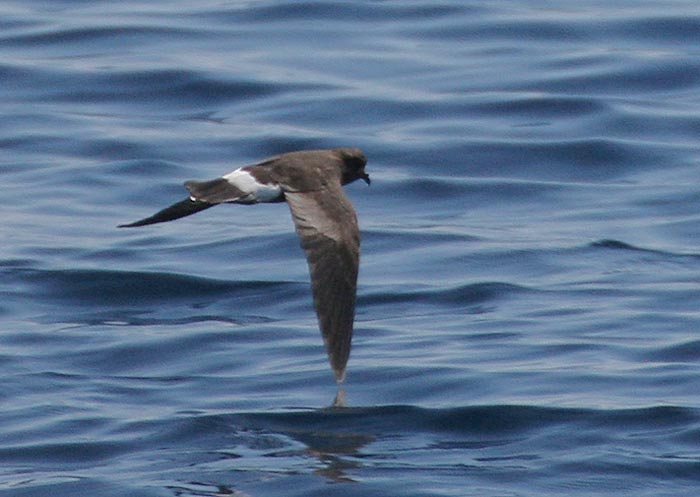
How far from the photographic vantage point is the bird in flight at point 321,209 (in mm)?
7109

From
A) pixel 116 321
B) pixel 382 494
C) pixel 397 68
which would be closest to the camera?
pixel 382 494

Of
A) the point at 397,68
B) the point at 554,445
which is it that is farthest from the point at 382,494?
the point at 397,68

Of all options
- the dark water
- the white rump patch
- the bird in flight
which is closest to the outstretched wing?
the bird in flight

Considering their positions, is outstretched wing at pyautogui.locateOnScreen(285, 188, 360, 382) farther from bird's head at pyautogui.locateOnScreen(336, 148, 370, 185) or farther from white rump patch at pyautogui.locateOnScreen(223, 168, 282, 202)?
bird's head at pyautogui.locateOnScreen(336, 148, 370, 185)

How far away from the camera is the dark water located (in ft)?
25.6

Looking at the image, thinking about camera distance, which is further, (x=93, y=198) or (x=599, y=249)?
(x=93, y=198)

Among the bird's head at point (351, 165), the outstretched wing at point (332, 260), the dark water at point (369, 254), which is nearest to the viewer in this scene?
the outstretched wing at point (332, 260)

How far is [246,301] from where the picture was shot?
34.1 feet

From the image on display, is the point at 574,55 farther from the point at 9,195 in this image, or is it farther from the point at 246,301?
the point at 246,301

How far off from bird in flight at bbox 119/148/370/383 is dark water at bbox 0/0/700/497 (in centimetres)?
65

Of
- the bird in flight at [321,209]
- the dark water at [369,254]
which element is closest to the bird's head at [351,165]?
the bird in flight at [321,209]

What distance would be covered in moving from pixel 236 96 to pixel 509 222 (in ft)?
13.3

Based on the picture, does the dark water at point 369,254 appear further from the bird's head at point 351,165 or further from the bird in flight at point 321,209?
the bird's head at point 351,165

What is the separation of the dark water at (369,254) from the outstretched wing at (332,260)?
0.60 metres
